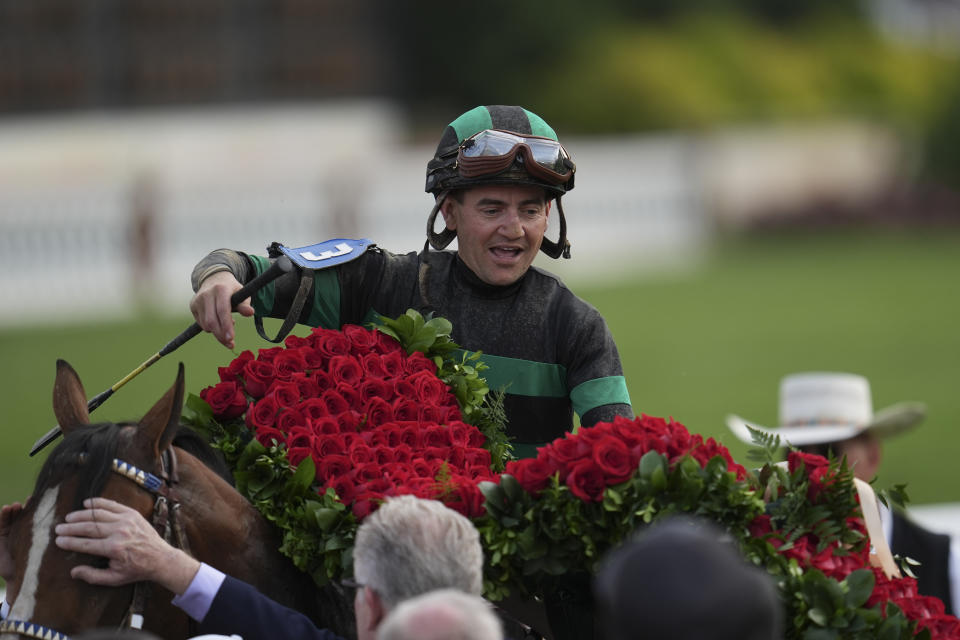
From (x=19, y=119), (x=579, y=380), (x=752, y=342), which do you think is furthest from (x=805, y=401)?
(x=19, y=119)

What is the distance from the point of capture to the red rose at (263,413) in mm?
3271

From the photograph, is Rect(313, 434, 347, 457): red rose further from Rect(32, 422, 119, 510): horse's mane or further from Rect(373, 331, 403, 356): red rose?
Rect(32, 422, 119, 510): horse's mane

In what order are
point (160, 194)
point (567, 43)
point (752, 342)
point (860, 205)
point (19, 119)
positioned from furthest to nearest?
point (567, 43)
point (860, 205)
point (19, 119)
point (160, 194)
point (752, 342)

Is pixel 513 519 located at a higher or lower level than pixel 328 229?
higher

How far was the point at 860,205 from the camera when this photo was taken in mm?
28734

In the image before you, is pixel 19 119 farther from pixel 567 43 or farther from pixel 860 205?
pixel 860 205

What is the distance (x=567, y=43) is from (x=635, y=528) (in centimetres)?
2957

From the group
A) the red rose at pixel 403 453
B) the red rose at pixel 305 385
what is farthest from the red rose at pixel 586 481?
the red rose at pixel 305 385

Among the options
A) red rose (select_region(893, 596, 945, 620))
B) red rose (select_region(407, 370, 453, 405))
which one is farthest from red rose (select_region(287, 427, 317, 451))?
red rose (select_region(893, 596, 945, 620))

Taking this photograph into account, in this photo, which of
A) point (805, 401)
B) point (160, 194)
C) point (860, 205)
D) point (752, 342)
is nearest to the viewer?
point (805, 401)

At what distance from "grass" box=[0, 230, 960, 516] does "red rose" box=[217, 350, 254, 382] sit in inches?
30.2

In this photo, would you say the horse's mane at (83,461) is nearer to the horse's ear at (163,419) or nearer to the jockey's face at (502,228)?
the horse's ear at (163,419)

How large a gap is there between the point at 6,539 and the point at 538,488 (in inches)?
45.5

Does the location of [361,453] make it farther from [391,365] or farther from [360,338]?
[360,338]
